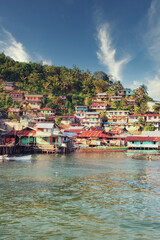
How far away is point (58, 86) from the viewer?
124m

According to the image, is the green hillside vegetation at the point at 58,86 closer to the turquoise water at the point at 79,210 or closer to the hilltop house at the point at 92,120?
the hilltop house at the point at 92,120

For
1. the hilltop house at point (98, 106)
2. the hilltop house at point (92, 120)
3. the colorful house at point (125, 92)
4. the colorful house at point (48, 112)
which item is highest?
the colorful house at point (125, 92)

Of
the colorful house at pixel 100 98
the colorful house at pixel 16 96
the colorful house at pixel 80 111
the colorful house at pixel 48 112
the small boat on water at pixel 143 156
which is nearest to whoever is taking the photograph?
the small boat on water at pixel 143 156

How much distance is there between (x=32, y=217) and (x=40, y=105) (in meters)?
99.7

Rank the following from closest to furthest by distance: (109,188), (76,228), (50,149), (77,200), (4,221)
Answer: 1. (76,228)
2. (4,221)
3. (77,200)
4. (109,188)
5. (50,149)

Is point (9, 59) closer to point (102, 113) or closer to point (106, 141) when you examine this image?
point (102, 113)

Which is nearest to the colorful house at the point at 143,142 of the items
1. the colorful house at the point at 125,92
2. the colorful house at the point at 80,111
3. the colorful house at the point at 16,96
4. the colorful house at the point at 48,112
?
the colorful house at the point at 80,111

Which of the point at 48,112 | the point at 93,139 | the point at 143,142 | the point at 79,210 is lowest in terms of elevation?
the point at 79,210

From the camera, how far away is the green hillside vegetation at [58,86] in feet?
370

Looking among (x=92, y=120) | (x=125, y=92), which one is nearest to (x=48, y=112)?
(x=92, y=120)

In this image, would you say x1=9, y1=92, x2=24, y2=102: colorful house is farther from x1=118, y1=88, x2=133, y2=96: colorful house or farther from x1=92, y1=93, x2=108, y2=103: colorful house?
x1=118, y1=88, x2=133, y2=96: colorful house

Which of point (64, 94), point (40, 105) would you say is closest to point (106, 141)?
point (40, 105)

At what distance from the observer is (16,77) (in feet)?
414

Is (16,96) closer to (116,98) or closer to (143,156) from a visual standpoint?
(116,98)
